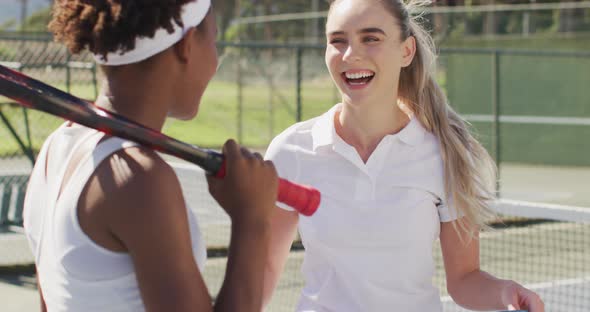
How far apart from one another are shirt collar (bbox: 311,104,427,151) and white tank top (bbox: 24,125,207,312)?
1.52 m

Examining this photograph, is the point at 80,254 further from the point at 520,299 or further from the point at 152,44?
the point at 520,299

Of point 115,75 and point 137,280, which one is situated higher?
point 115,75

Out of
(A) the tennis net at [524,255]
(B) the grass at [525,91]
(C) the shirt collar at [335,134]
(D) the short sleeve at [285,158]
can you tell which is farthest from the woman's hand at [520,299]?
(B) the grass at [525,91]

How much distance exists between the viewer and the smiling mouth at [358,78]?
3.52m

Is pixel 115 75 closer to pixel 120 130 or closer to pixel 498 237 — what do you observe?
pixel 120 130

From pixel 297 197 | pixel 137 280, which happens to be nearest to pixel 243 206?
pixel 297 197

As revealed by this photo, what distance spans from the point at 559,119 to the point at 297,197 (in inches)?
687

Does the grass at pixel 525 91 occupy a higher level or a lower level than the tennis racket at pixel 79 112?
lower

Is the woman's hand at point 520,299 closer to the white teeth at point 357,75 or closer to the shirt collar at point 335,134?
the shirt collar at point 335,134

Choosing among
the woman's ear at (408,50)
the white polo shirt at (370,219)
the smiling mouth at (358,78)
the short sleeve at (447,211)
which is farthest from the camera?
the woman's ear at (408,50)

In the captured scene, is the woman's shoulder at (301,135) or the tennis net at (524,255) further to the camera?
the tennis net at (524,255)

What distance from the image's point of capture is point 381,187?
342 centimetres

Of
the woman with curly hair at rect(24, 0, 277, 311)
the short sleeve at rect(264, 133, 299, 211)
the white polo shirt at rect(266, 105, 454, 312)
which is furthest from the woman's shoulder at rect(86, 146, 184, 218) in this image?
the short sleeve at rect(264, 133, 299, 211)

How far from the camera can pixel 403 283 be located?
10.9 ft
